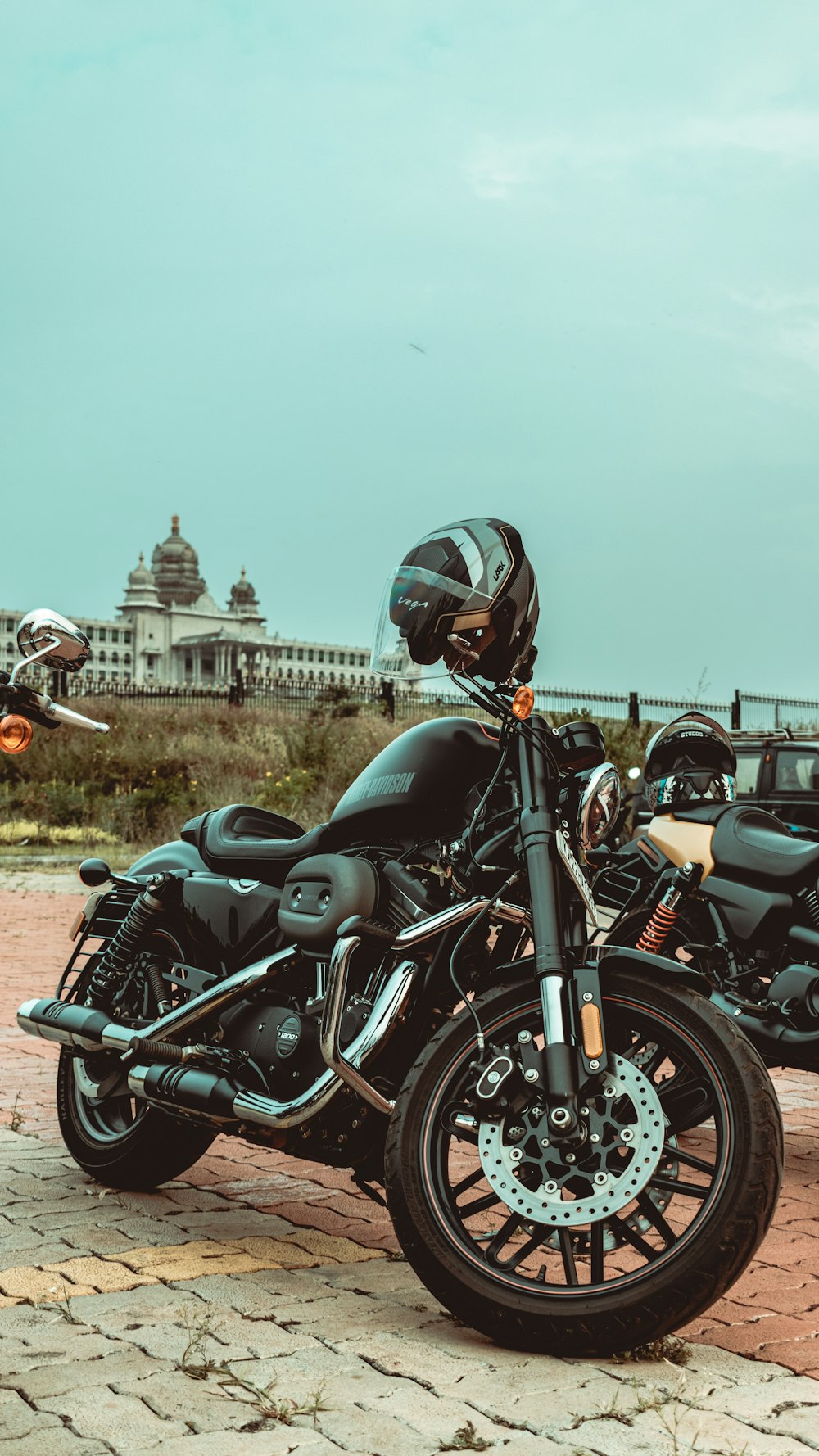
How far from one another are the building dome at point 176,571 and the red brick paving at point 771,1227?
11476cm

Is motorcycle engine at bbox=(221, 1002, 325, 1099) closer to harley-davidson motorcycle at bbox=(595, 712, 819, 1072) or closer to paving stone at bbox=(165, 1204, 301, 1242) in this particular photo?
paving stone at bbox=(165, 1204, 301, 1242)

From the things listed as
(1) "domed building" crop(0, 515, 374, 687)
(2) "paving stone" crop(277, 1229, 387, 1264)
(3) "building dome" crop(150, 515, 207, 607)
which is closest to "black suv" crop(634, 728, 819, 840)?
(2) "paving stone" crop(277, 1229, 387, 1264)

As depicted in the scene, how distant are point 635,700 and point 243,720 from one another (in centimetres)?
713

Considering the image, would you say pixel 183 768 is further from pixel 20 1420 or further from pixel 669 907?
pixel 20 1420

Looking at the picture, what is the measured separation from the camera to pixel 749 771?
15.1 m

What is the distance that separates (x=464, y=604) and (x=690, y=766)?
7.04ft

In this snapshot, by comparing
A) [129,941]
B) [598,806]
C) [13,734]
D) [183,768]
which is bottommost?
[129,941]

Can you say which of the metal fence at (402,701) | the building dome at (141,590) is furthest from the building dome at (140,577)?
the metal fence at (402,701)

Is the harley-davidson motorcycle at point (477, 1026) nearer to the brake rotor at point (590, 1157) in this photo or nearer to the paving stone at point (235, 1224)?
the brake rotor at point (590, 1157)

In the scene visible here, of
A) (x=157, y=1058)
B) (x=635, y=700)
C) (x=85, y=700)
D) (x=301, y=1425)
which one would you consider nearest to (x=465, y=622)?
(x=157, y=1058)

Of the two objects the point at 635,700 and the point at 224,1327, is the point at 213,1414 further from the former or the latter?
the point at 635,700

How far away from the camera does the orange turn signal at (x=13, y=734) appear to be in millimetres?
3625

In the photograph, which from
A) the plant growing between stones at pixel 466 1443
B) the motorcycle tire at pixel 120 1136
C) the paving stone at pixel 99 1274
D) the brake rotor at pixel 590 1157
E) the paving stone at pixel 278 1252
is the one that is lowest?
the paving stone at pixel 278 1252

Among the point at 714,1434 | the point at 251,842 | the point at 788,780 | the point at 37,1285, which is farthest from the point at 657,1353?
the point at 788,780
